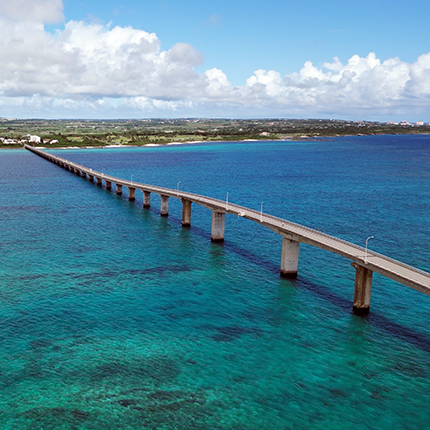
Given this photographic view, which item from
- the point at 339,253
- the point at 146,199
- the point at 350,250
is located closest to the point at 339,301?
the point at 339,253

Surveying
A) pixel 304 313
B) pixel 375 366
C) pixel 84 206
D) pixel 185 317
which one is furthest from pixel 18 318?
pixel 84 206

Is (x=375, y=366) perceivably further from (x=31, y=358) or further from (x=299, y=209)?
(x=299, y=209)

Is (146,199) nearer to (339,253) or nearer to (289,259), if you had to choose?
Result: (289,259)

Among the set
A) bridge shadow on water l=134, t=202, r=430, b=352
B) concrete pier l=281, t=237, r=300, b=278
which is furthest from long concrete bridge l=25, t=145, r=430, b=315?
bridge shadow on water l=134, t=202, r=430, b=352

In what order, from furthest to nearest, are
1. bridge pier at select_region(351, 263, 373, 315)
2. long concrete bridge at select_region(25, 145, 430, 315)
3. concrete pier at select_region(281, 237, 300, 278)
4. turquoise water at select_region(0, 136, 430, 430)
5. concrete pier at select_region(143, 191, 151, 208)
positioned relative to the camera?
1. concrete pier at select_region(143, 191, 151, 208)
2. concrete pier at select_region(281, 237, 300, 278)
3. bridge pier at select_region(351, 263, 373, 315)
4. long concrete bridge at select_region(25, 145, 430, 315)
5. turquoise water at select_region(0, 136, 430, 430)

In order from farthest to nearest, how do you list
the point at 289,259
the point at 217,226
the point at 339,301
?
the point at 217,226, the point at 289,259, the point at 339,301

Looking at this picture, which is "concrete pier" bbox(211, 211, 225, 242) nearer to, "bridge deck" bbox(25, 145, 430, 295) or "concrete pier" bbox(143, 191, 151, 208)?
"bridge deck" bbox(25, 145, 430, 295)
